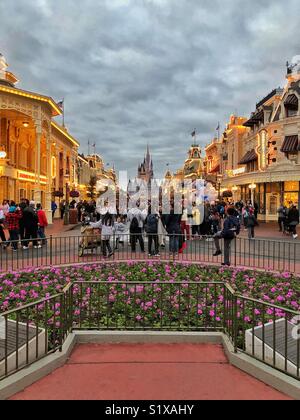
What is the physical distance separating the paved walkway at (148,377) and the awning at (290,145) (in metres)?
28.4

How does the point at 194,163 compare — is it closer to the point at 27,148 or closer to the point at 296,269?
the point at 27,148

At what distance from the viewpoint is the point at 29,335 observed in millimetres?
4453

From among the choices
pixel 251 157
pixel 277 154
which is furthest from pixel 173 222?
pixel 251 157

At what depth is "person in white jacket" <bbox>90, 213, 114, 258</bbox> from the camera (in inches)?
477

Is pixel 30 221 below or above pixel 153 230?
above

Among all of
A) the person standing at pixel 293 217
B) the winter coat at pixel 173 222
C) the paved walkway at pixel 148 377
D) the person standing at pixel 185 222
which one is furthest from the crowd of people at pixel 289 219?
the paved walkway at pixel 148 377

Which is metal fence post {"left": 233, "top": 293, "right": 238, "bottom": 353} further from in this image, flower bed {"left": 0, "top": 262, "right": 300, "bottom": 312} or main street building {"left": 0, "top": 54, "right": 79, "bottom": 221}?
main street building {"left": 0, "top": 54, "right": 79, "bottom": 221}

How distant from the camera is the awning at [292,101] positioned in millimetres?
30219

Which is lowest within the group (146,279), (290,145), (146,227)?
(146,279)

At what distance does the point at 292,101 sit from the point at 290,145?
3787mm

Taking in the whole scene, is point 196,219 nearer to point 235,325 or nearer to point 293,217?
point 293,217

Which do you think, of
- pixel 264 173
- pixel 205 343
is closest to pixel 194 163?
pixel 264 173

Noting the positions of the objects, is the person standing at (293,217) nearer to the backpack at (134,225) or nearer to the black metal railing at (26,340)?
the backpack at (134,225)

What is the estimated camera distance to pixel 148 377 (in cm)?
409
